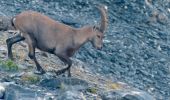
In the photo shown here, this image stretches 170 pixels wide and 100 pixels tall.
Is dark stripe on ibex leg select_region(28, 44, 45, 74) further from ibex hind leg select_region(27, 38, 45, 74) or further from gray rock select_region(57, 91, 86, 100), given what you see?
gray rock select_region(57, 91, 86, 100)

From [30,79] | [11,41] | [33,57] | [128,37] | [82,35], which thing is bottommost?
[128,37]

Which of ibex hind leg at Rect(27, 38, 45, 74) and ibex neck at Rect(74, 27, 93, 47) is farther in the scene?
ibex neck at Rect(74, 27, 93, 47)

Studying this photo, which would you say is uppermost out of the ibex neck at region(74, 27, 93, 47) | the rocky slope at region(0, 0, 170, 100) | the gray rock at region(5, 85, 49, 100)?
the ibex neck at region(74, 27, 93, 47)

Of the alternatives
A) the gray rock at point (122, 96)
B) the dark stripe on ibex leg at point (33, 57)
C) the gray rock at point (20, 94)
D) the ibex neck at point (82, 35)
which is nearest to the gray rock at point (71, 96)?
the gray rock at point (20, 94)

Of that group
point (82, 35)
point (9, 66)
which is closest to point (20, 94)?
point (9, 66)

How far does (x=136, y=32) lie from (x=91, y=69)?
304cm

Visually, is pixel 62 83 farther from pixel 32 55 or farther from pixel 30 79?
pixel 32 55

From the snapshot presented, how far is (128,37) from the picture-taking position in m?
14.5

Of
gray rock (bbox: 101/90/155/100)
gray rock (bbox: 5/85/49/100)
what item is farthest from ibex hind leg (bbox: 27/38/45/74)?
gray rock (bbox: 101/90/155/100)

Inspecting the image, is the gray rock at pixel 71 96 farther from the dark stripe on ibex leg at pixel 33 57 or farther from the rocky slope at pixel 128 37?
the rocky slope at pixel 128 37

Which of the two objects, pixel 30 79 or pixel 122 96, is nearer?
pixel 122 96

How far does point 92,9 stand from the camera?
15883 millimetres

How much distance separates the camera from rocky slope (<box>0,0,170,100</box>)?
12547mm

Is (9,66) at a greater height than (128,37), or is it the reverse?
(9,66)
